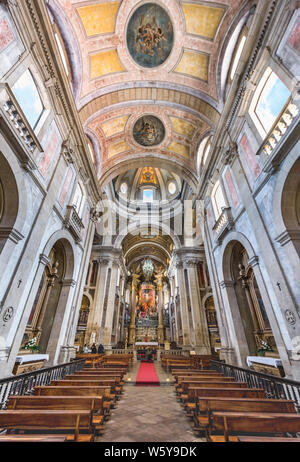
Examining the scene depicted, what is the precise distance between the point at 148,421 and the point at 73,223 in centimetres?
746

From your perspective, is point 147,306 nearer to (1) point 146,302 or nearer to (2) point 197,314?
(1) point 146,302

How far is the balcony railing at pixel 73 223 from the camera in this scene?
852cm

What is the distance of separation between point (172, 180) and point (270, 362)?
17.7 metres

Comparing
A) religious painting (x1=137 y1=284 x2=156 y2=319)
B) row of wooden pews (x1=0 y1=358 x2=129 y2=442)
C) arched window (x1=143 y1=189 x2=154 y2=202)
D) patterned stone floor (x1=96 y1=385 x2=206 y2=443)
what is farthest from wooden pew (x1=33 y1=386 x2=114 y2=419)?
religious painting (x1=137 y1=284 x2=156 y2=319)

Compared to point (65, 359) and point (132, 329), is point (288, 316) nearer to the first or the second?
point (65, 359)

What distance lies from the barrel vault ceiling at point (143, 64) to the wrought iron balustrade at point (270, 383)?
1051 centimetres

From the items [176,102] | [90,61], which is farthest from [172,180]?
[90,61]

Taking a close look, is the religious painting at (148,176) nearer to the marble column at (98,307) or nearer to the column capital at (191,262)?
the column capital at (191,262)

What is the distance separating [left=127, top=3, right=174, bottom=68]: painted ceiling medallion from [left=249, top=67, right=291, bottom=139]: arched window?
5680mm

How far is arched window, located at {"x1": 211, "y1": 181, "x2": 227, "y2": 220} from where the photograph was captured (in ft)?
32.7

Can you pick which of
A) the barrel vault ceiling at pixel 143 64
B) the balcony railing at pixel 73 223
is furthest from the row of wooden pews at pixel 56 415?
the barrel vault ceiling at pixel 143 64

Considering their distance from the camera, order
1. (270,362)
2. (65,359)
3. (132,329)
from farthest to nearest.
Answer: (132,329) < (65,359) < (270,362)

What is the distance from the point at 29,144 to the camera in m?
6.01

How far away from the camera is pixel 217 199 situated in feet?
34.2
